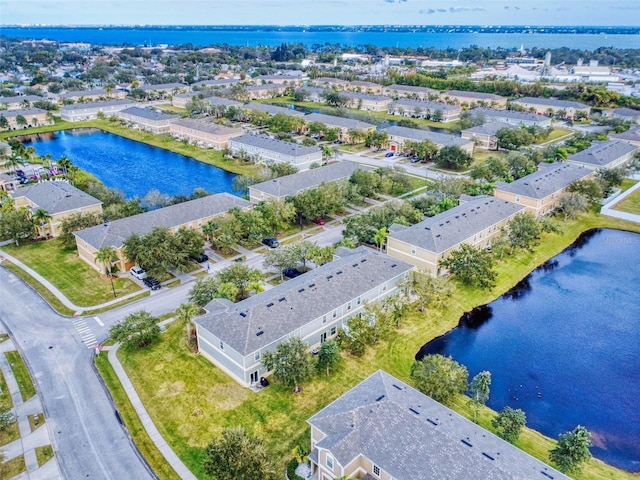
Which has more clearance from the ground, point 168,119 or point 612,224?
point 168,119

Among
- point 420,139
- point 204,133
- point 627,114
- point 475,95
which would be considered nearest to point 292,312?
point 420,139

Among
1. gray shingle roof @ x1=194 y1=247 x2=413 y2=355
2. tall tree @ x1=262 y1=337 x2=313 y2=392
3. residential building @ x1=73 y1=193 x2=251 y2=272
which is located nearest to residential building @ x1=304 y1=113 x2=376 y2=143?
residential building @ x1=73 y1=193 x2=251 y2=272

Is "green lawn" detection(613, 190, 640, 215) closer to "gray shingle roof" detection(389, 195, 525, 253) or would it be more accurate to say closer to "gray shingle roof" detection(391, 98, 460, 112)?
"gray shingle roof" detection(389, 195, 525, 253)

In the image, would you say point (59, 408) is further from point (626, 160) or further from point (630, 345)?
point (626, 160)

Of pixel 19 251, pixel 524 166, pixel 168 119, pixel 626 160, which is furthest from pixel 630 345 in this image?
pixel 168 119

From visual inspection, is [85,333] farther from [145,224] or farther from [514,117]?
[514,117]

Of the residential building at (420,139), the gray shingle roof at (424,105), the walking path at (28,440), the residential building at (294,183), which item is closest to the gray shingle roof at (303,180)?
the residential building at (294,183)
